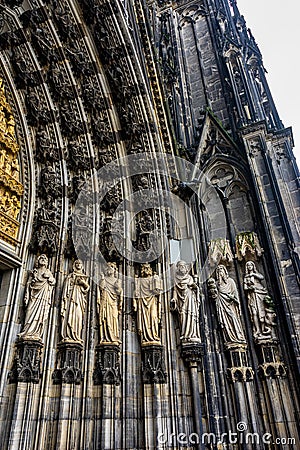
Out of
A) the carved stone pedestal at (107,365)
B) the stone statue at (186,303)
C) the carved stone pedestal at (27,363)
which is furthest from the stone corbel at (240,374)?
the carved stone pedestal at (27,363)

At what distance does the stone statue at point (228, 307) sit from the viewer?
196 inches

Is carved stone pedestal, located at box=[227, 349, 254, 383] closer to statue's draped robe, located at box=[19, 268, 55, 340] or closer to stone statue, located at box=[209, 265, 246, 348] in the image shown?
stone statue, located at box=[209, 265, 246, 348]

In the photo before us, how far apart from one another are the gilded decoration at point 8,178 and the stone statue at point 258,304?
362 centimetres

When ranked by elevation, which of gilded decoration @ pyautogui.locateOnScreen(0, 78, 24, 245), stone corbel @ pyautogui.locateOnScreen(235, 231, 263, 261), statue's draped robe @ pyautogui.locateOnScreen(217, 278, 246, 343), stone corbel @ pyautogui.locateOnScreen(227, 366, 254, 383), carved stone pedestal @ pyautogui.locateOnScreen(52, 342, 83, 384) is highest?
gilded decoration @ pyautogui.locateOnScreen(0, 78, 24, 245)

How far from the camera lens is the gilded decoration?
5.15 meters

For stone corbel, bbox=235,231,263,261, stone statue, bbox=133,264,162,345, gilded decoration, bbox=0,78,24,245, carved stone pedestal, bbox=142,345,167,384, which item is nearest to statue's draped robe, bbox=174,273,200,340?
stone statue, bbox=133,264,162,345

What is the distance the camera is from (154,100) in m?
7.13

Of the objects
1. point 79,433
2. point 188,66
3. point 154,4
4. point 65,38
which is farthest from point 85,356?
point 154,4

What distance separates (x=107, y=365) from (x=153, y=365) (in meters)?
0.65

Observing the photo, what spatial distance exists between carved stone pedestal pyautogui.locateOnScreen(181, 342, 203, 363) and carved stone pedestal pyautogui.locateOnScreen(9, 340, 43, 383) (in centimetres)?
201

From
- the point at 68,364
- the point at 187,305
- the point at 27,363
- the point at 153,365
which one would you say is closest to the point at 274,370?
the point at 187,305

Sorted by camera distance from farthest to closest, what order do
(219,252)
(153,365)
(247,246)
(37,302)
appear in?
(219,252) → (247,246) → (153,365) → (37,302)

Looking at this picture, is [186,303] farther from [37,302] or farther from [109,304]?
[37,302]

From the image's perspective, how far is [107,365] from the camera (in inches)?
188
